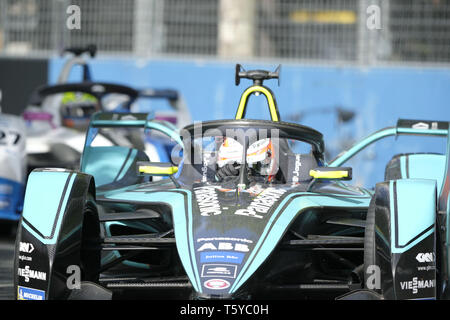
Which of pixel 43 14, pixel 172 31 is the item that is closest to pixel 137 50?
pixel 172 31

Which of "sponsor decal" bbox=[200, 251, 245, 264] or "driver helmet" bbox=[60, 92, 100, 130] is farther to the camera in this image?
"driver helmet" bbox=[60, 92, 100, 130]

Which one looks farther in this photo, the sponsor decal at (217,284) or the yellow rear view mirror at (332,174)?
the yellow rear view mirror at (332,174)

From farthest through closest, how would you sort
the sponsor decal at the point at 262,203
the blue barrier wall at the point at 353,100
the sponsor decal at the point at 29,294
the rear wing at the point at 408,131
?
the blue barrier wall at the point at 353,100 < the rear wing at the point at 408,131 < the sponsor decal at the point at 262,203 < the sponsor decal at the point at 29,294

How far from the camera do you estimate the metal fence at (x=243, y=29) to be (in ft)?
39.6

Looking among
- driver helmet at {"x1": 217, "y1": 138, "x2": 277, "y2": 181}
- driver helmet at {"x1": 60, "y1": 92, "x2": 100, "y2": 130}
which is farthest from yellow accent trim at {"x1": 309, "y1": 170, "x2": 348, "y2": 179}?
driver helmet at {"x1": 60, "y1": 92, "x2": 100, "y2": 130}

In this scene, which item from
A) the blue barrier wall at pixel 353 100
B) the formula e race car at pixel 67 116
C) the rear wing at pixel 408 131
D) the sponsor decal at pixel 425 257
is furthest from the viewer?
the blue barrier wall at pixel 353 100

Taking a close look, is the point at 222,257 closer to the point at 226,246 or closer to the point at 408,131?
the point at 226,246

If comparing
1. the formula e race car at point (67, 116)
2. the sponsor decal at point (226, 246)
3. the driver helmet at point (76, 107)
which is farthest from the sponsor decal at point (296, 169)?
the driver helmet at point (76, 107)

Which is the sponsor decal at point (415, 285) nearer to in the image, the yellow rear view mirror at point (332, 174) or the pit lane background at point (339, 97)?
the yellow rear view mirror at point (332, 174)

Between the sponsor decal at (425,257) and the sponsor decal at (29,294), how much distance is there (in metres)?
1.93

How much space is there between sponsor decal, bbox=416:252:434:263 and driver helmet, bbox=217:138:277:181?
1.56 metres

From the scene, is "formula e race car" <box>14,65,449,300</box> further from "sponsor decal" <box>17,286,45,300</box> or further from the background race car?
the background race car

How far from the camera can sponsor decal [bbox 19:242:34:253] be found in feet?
15.6

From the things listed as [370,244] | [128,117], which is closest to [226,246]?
[370,244]
